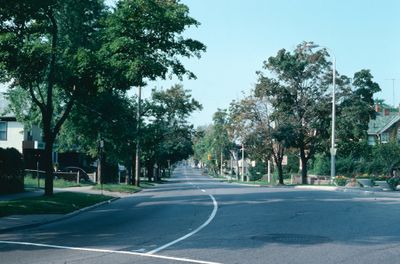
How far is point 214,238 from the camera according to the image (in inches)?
507

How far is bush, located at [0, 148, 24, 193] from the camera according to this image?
2667cm

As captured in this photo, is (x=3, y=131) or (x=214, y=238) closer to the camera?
(x=214, y=238)

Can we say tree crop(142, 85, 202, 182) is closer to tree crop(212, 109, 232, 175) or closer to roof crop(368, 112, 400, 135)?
roof crop(368, 112, 400, 135)

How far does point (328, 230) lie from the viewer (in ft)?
48.0

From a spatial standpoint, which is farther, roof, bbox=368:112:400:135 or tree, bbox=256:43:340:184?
roof, bbox=368:112:400:135

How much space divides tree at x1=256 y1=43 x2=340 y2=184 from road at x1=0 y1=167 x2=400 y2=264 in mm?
38568

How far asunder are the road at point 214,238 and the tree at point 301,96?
38568 mm

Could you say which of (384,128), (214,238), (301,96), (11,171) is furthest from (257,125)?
(214,238)

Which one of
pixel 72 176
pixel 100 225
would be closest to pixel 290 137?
pixel 72 176

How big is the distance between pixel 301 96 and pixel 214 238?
48.4m

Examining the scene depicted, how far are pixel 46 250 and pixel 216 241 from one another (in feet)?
12.2

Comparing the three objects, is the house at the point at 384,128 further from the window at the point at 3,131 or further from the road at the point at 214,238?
the road at the point at 214,238

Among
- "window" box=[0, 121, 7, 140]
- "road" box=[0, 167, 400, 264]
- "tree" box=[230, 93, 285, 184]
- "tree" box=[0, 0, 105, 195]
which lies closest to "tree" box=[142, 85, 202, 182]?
"tree" box=[230, 93, 285, 184]

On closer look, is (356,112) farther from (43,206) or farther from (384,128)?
(43,206)
